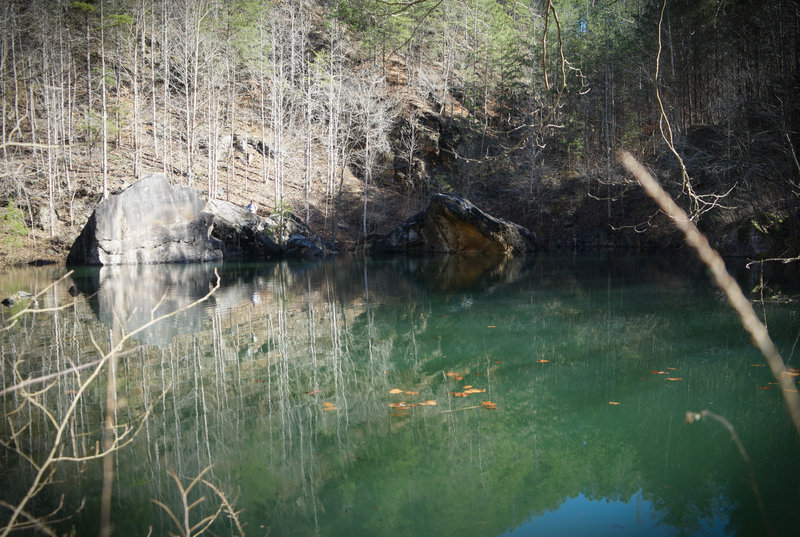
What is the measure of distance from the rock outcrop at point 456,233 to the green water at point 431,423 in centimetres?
1790

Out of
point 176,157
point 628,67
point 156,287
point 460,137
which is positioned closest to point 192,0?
point 176,157

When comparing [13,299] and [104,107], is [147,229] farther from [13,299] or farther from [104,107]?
[13,299]

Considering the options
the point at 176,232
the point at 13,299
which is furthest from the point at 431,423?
the point at 176,232

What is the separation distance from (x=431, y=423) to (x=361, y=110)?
30077mm

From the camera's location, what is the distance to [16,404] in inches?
202

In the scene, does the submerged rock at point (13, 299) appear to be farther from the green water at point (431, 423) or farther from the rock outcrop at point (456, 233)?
the rock outcrop at point (456, 233)

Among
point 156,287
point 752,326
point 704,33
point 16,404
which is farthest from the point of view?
point 704,33

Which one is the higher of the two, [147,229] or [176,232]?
[147,229]

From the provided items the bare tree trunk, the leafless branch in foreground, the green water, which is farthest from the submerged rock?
the bare tree trunk

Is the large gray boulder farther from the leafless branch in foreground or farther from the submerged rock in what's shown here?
the leafless branch in foreground

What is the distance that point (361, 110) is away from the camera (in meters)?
32.3

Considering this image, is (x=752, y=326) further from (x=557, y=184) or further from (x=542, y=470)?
(x=557, y=184)

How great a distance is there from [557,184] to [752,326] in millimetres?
33182

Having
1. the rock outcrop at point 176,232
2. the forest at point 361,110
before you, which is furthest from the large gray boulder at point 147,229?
the forest at point 361,110
